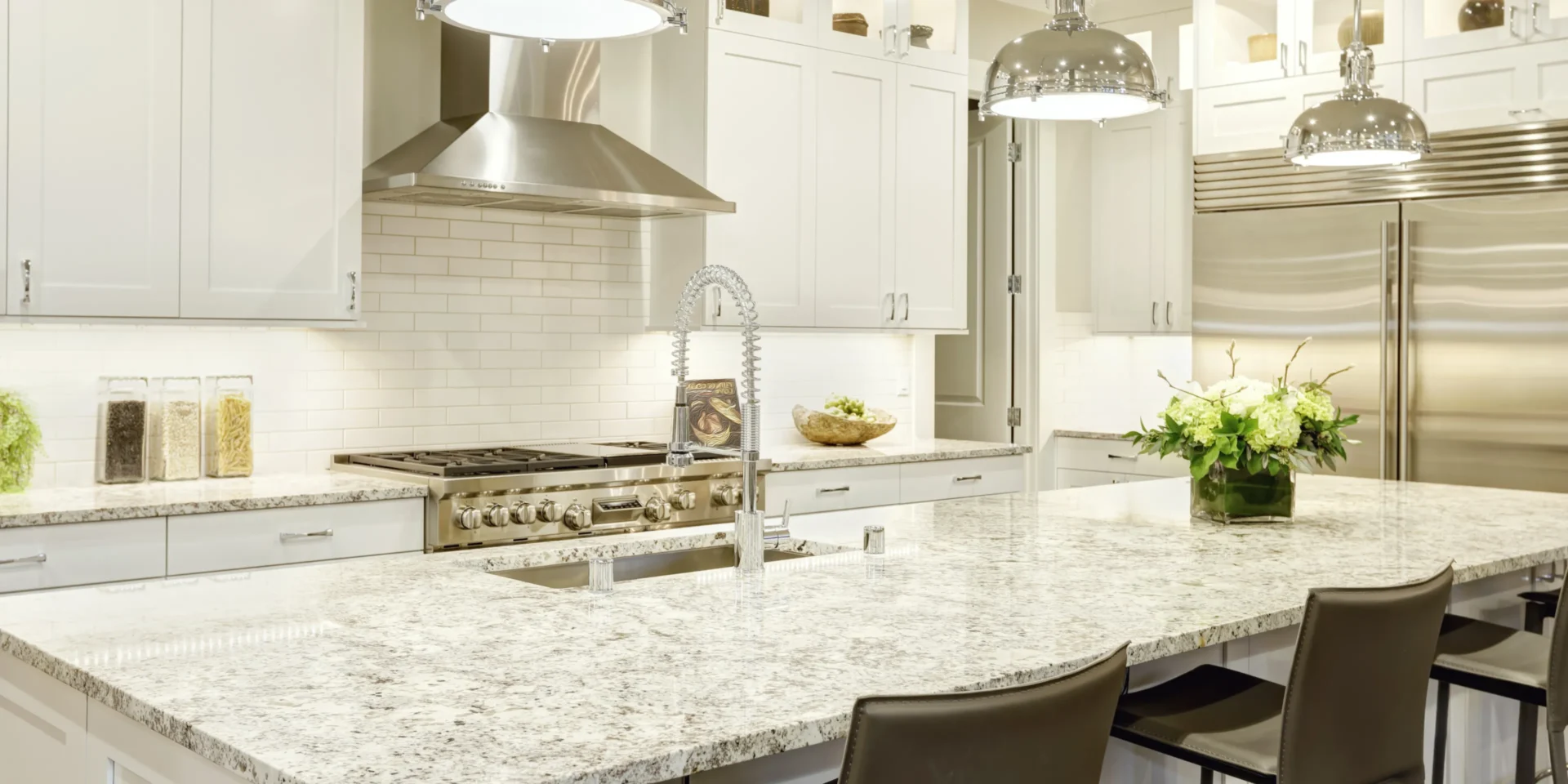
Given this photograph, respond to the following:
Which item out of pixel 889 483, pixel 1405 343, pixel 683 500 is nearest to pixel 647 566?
pixel 683 500

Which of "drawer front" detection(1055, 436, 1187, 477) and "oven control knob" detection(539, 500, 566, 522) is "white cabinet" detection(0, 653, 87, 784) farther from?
"drawer front" detection(1055, 436, 1187, 477)

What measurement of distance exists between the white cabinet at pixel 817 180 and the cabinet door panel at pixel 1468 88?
174 centimetres

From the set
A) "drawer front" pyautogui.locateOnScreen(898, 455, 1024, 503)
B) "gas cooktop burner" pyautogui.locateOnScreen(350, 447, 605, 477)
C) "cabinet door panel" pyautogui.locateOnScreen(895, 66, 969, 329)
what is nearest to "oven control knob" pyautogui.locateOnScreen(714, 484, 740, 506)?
"gas cooktop burner" pyautogui.locateOnScreen(350, 447, 605, 477)

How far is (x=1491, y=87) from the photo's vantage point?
4.82 m

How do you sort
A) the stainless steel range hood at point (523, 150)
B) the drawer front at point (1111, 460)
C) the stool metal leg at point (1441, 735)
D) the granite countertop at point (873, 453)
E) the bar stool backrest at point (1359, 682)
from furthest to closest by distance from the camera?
1. the drawer front at point (1111, 460)
2. the granite countertop at point (873, 453)
3. the stainless steel range hood at point (523, 150)
4. the stool metal leg at point (1441, 735)
5. the bar stool backrest at point (1359, 682)

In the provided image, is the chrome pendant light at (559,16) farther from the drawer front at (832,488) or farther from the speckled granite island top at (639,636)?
the drawer front at (832,488)

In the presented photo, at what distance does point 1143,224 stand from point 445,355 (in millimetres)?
3392

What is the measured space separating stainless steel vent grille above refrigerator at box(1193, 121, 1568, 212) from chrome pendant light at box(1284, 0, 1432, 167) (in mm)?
1555

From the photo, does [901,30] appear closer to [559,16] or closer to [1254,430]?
[1254,430]

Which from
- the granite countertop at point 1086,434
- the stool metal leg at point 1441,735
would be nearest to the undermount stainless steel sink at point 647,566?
the stool metal leg at point 1441,735

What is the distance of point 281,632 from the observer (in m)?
1.87

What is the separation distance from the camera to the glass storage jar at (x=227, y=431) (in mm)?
3984

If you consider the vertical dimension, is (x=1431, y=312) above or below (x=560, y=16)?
below

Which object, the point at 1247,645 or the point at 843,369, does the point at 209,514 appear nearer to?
the point at 1247,645
